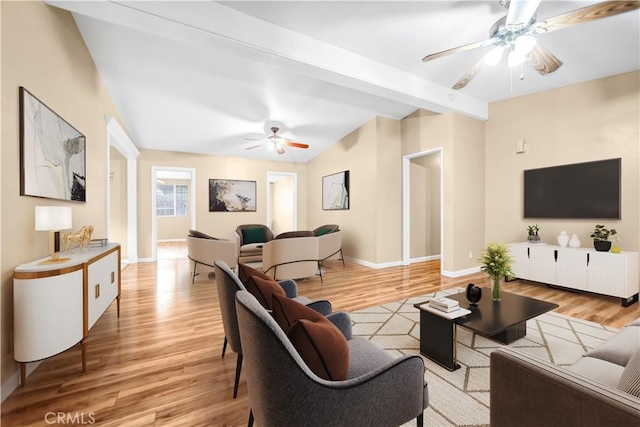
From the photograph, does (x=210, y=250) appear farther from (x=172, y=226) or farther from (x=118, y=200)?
(x=172, y=226)

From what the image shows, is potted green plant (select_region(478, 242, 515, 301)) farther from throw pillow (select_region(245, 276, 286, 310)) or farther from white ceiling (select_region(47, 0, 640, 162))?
white ceiling (select_region(47, 0, 640, 162))

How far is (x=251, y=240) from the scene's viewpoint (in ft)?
19.9

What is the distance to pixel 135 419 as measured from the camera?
4.95 feet

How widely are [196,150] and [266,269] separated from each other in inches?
157

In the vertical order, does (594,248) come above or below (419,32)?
below

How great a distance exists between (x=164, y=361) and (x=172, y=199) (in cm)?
949

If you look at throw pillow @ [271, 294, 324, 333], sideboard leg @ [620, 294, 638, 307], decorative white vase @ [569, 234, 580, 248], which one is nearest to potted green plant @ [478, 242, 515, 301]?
throw pillow @ [271, 294, 324, 333]

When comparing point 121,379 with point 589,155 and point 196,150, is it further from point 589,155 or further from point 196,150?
point 589,155

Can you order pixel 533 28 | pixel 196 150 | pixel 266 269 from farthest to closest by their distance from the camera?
pixel 196 150
pixel 266 269
pixel 533 28

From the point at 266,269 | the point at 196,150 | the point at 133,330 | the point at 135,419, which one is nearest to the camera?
the point at 135,419

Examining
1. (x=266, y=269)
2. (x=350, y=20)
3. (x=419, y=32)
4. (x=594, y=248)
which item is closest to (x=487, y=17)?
(x=419, y=32)

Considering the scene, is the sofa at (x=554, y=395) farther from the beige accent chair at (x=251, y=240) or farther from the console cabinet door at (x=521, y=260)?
the beige accent chair at (x=251, y=240)

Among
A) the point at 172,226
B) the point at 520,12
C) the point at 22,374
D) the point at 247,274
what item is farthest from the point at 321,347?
the point at 172,226

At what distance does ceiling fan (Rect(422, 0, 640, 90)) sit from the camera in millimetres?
1830
